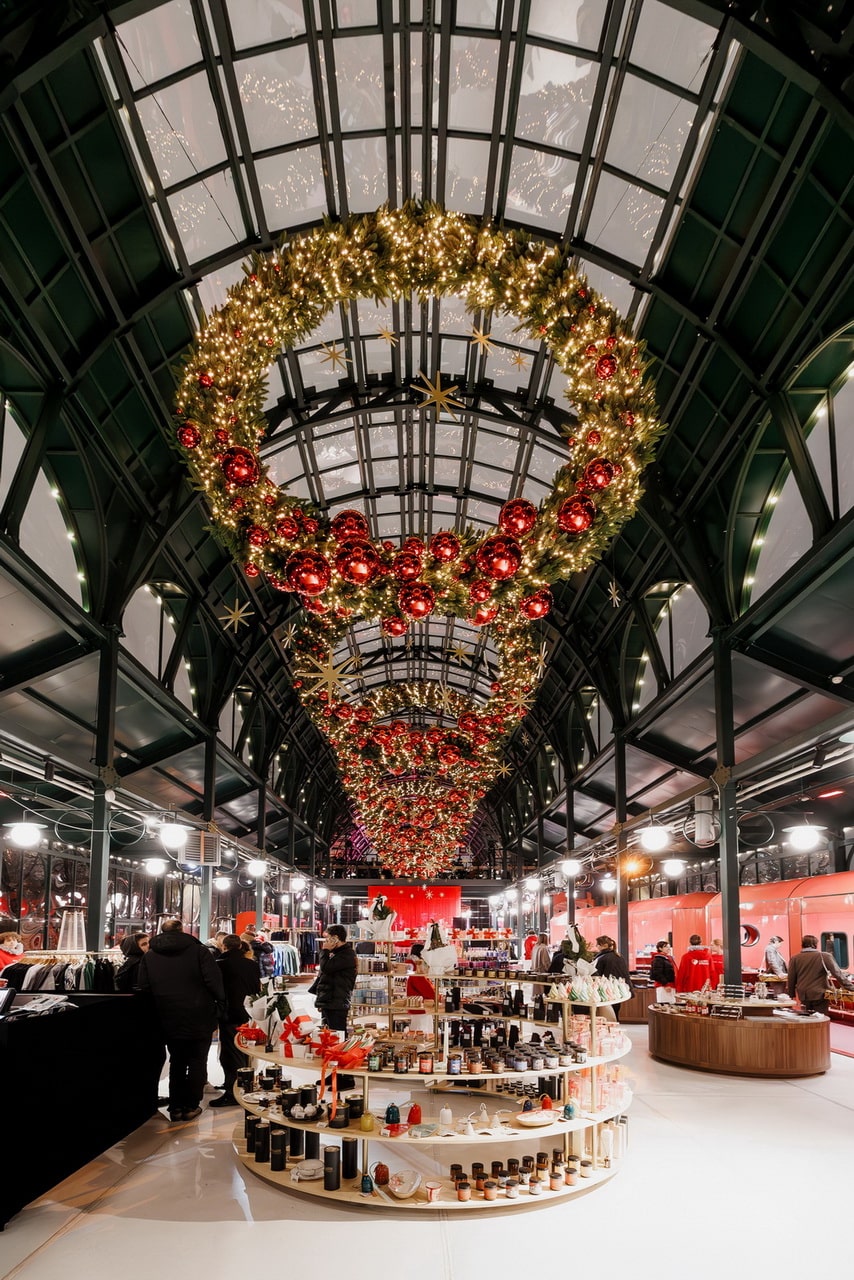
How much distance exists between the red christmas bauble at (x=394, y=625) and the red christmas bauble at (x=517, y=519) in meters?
1.59

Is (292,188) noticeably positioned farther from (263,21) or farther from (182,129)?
(263,21)

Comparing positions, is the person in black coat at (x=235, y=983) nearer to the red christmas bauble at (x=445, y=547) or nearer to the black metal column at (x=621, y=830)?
the red christmas bauble at (x=445, y=547)

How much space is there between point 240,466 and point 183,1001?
475 cm

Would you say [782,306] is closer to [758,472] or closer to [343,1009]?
[758,472]

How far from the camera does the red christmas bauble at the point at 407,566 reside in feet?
26.3

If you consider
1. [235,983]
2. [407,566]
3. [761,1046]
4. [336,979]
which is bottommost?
[761,1046]

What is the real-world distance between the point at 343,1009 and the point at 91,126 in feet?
29.8

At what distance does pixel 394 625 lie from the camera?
29.5 feet

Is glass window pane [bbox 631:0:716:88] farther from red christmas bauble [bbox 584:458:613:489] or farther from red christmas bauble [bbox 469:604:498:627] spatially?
red christmas bauble [bbox 469:604:498:627]

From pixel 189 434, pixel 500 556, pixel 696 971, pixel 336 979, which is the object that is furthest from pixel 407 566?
pixel 696 971

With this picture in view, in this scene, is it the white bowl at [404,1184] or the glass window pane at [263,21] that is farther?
the glass window pane at [263,21]

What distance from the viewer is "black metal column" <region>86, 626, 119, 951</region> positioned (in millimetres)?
10930

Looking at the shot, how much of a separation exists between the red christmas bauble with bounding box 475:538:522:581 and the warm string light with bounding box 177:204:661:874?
0.5 inches

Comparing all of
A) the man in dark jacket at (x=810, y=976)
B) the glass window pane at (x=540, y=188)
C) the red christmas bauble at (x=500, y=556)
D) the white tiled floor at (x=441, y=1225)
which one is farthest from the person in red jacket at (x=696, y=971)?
the glass window pane at (x=540, y=188)
